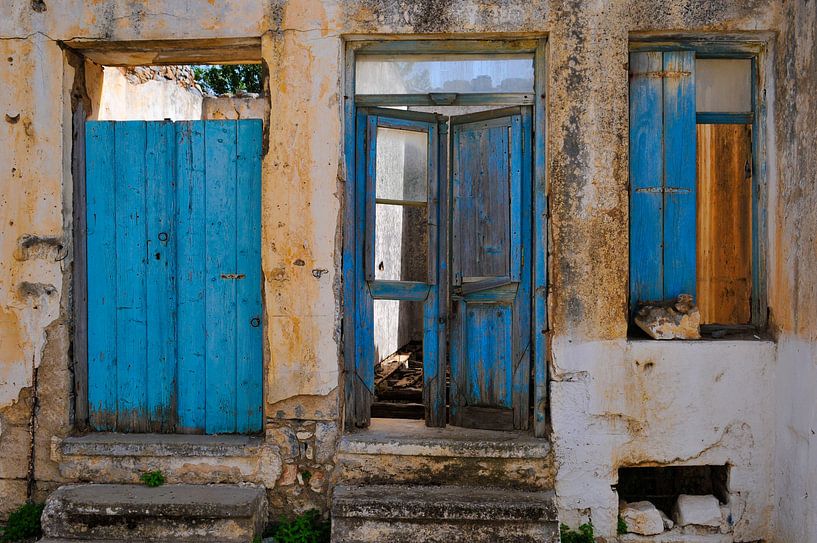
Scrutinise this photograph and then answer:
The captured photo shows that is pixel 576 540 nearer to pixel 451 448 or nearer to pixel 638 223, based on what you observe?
pixel 451 448

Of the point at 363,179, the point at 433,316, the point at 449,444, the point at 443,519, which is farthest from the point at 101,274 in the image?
the point at 443,519

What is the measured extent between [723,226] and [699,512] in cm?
234

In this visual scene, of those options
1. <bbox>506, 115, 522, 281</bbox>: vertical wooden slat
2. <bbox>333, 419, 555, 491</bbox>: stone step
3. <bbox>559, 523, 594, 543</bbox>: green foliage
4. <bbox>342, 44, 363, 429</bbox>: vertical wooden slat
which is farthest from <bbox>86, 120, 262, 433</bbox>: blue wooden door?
<bbox>559, 523, 594, 543</bbox>: green foliage

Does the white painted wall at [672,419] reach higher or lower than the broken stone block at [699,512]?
higher

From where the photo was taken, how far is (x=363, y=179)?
3898mm

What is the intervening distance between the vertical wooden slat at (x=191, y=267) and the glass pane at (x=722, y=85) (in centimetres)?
315

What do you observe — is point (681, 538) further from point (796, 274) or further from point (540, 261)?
point (540, 261)

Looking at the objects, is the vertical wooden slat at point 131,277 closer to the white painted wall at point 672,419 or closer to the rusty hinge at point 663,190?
the white painted wall at point 672,419

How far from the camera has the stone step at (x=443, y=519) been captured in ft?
11.0

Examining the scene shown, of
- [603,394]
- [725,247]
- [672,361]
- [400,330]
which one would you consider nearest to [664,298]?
[672,361]

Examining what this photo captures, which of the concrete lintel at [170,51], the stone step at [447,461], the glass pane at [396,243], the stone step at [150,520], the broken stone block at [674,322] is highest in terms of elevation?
the concrete lintel at [170,51]

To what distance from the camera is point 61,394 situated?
3814 millimetres

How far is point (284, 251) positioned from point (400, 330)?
534 centimetres

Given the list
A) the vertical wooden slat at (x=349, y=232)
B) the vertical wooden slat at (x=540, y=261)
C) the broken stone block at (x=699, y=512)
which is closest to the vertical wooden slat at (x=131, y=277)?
the vertical wooden slat at (x=349, y=232)
